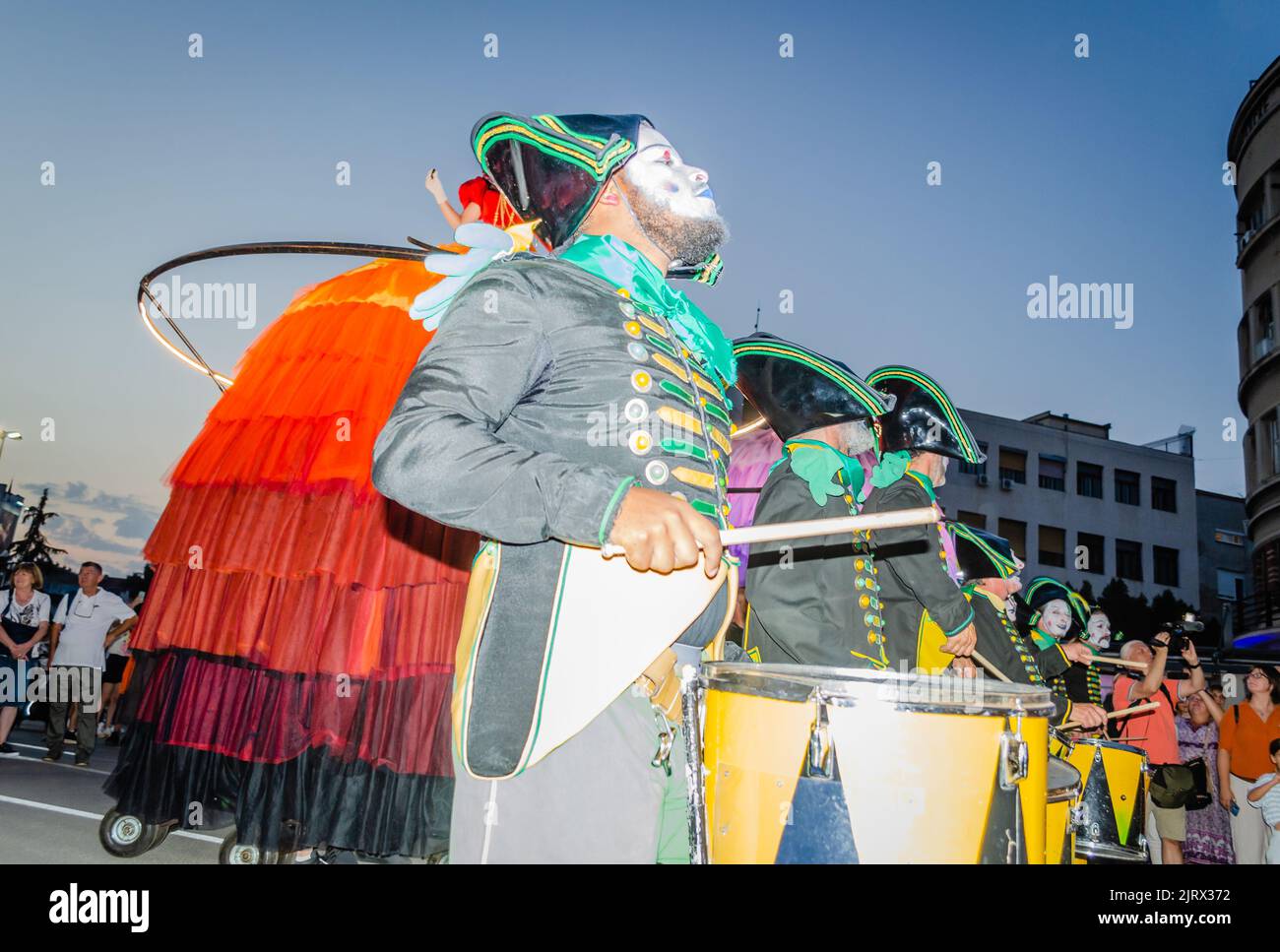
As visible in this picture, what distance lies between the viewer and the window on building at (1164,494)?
4153 centimetres

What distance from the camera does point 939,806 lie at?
187 cm

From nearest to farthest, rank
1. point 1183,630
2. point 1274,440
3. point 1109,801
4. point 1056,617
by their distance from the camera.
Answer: point 1109,801 → point 1183,630 → point 1056,617 → point 1274,440

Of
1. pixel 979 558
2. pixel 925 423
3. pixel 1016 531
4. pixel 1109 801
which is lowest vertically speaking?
pixel 1109 801

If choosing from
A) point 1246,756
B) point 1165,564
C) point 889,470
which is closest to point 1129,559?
point 1165,564

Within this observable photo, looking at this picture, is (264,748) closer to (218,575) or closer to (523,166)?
(218,575)

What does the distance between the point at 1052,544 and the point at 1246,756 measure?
34651 millimetres

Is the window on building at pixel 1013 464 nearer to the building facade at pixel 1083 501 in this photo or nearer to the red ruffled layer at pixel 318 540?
the building facade at pixel 1083 501

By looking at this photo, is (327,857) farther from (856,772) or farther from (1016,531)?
(1016,531)

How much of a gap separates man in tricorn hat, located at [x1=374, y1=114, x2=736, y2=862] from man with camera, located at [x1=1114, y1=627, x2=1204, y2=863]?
646 cm

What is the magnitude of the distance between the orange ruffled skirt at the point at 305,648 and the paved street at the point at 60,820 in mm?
716

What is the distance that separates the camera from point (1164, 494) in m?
41.7

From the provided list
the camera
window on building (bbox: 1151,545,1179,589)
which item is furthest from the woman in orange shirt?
window on building (bbox: 1151,545,1179,589)

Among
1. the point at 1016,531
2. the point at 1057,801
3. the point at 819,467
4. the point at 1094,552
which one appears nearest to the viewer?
the point at 1057,801
